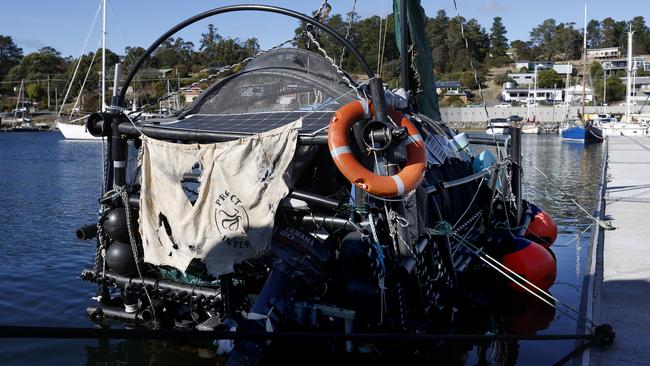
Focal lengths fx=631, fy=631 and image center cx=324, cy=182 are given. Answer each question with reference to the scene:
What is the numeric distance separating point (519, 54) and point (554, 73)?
5193 centimetres

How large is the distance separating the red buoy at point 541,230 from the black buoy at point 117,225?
6.73 metres

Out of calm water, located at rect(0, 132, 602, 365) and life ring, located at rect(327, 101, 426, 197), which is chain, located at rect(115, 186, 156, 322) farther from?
life ring, located at rect(327, 101, 426, 197)

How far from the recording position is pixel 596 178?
25875 mm

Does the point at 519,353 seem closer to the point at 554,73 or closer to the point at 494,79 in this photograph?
the point at 554,73

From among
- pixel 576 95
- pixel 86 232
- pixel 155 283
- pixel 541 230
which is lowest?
pixel 541 230

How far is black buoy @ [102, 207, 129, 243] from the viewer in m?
6.22

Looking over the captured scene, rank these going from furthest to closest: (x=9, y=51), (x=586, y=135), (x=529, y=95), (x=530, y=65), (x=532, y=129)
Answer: (x=9, y=51)
(x=530, y=65)
(x=529, y=95)
(x=532, y=129)
(x=586, y=135)

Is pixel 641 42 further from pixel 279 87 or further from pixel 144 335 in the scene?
pixel 144 335

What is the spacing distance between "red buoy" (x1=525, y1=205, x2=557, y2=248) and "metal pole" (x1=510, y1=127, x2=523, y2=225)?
11.9 inches

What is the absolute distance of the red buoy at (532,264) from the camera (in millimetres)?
7992

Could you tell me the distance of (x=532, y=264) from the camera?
8008mm

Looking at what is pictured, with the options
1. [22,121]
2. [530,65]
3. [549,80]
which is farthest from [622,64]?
[22,121]

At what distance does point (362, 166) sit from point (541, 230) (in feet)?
21.4

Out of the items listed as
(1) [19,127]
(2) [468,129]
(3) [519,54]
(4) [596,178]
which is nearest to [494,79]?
(3) [519,54]
